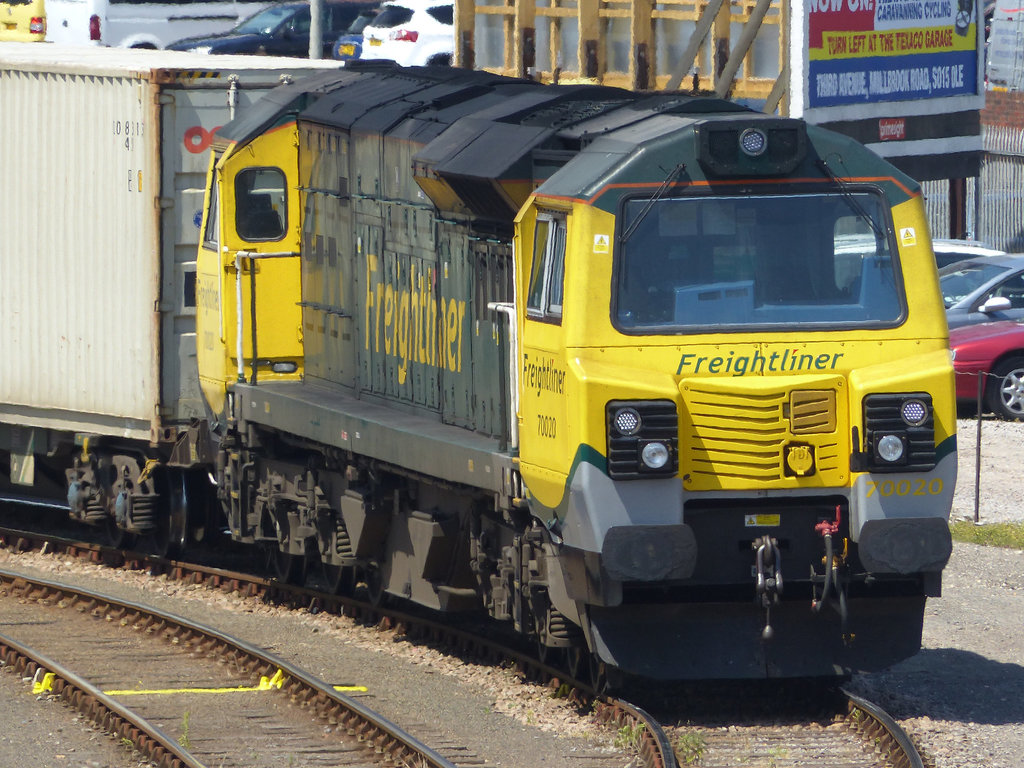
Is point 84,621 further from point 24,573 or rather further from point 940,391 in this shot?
point 940,391

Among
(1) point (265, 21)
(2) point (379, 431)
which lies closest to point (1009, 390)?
(2) point (379, 431)

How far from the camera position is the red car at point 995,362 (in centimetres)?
1955

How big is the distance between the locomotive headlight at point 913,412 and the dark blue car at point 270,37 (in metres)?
28.7

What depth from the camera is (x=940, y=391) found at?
8.56 metres

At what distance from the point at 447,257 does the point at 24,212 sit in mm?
5887

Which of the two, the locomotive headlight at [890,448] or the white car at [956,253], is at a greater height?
the white car at [956,253]

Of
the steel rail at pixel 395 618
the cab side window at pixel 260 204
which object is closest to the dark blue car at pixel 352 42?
the steel rail at pixel 395 618

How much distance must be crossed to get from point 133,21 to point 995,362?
21.5m

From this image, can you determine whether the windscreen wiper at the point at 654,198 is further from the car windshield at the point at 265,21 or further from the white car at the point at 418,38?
the car windshield at the point at 265,21

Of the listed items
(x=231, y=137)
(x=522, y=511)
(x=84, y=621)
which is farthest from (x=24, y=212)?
(x=522, y=511)

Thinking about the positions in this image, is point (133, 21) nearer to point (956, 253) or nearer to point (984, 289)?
point (956, 253)

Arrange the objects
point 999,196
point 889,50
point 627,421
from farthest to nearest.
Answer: point 999,196, point 889,50, point 627,421

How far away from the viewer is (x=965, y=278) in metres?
21.3

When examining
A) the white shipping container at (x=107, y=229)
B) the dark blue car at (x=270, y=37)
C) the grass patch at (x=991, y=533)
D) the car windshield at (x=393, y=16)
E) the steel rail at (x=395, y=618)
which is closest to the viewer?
the steel rail at (x=395, y=618)
